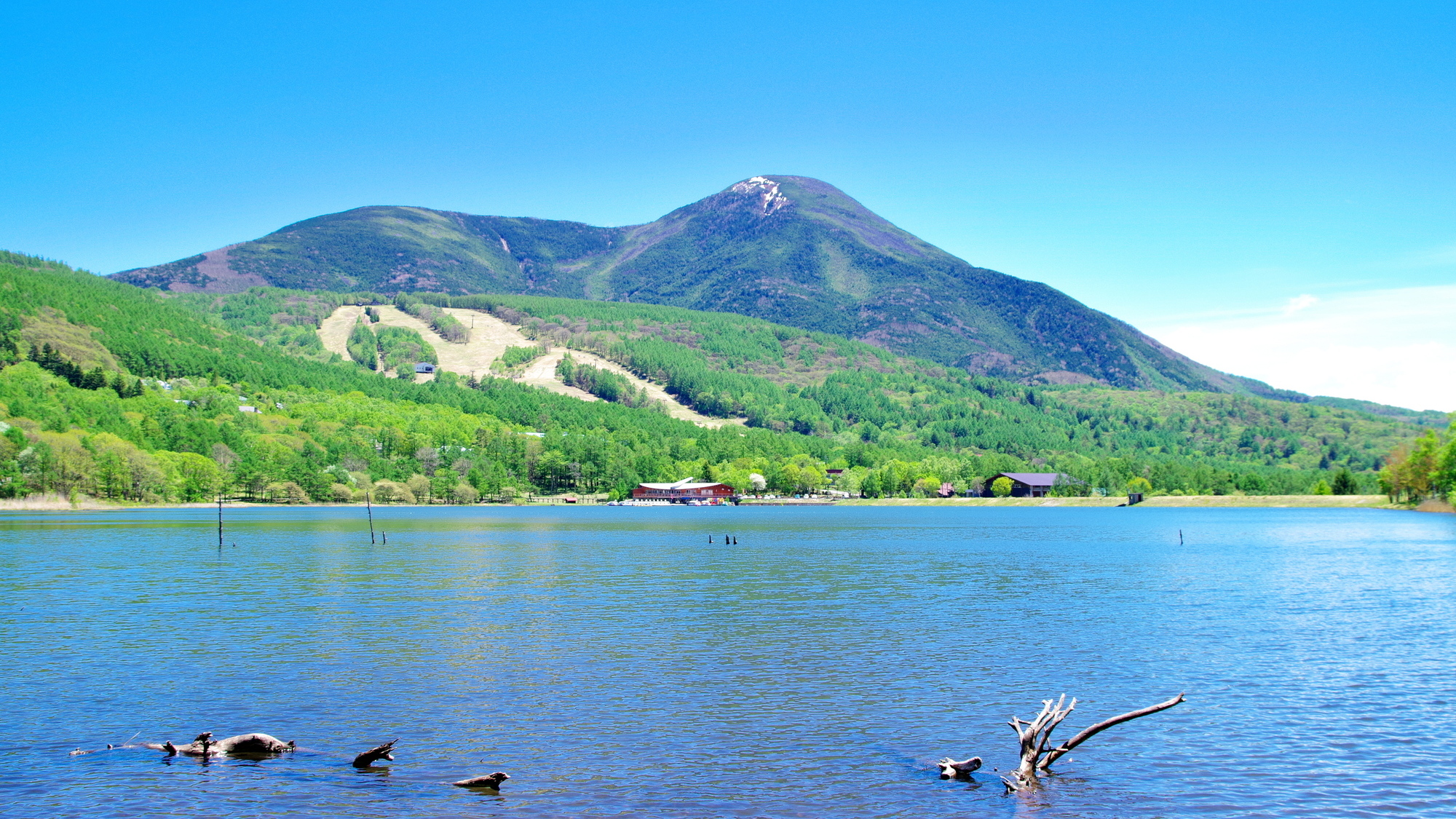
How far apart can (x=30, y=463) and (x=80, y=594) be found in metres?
124

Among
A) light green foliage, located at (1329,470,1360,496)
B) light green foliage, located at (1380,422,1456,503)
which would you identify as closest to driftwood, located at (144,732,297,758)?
light green foliage, located at (1380,422,1456,503)

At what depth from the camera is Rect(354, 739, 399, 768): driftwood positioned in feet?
64.8

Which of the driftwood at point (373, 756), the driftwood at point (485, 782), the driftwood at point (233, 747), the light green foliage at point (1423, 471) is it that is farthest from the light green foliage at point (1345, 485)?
the driftwood at point (233, 747)

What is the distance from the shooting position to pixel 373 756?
19922mm

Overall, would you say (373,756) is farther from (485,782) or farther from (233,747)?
(233,747)

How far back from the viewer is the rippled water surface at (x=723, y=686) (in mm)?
18391

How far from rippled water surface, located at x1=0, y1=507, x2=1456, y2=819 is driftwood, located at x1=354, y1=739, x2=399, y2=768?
26 centimetres

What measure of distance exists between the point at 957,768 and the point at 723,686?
968cm

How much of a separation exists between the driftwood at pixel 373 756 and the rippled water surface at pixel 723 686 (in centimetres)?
26

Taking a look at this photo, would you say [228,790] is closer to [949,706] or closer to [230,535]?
[949,706]

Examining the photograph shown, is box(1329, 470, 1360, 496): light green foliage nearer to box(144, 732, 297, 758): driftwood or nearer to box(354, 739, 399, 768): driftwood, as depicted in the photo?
box(354, 739, 399, 768): driftwood

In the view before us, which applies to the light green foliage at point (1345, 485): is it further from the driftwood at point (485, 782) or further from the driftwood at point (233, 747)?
the driftwood at point (233, 747)

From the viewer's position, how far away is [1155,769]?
19.8 m

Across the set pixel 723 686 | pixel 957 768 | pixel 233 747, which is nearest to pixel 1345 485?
pixel 723 686
